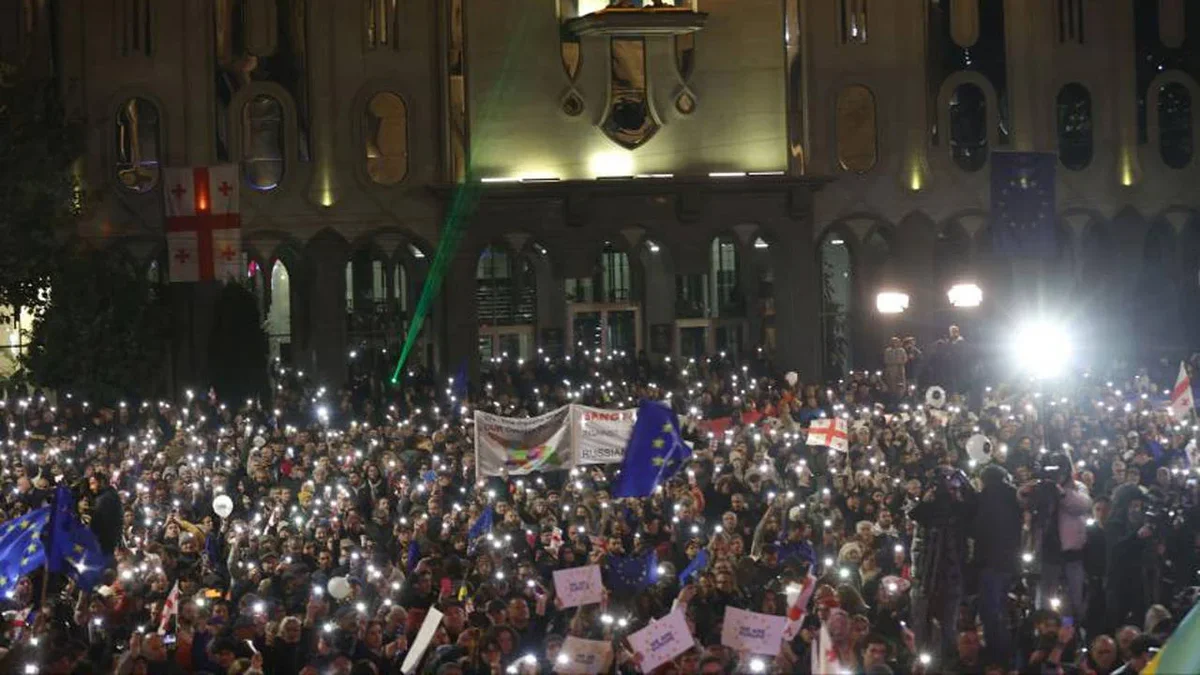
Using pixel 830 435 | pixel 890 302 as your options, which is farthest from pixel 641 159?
pixel 830 435

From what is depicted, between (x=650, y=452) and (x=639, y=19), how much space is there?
74.6ft

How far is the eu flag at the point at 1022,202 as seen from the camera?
37.4 meters

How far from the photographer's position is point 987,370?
43094 millimetres

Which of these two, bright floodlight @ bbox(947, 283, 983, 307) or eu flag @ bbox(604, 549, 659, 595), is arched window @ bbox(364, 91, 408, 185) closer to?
bright floodlight @ bbox(947, 283, 983, 307)

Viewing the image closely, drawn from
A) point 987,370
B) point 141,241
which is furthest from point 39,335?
point 987,370

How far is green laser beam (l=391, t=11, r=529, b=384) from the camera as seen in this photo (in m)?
44.6

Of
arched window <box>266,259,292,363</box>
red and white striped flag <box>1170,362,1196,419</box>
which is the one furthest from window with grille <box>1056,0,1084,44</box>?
red and white striped flag <box>1170,362,1196,419</box>

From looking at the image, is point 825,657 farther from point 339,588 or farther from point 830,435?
point 830,435

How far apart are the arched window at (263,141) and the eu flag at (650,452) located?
23.4 meters

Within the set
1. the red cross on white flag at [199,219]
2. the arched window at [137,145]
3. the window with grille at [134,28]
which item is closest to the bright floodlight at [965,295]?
the red cross on white flag at [199,219]

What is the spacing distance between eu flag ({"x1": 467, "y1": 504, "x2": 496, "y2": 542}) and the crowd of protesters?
154 mm

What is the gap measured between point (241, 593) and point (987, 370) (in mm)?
25948

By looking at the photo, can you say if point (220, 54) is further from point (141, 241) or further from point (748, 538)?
point (748, 538)

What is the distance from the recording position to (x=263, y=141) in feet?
147
